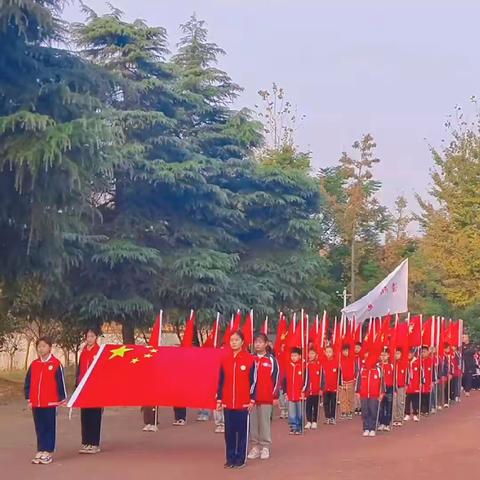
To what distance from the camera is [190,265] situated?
2247 cm

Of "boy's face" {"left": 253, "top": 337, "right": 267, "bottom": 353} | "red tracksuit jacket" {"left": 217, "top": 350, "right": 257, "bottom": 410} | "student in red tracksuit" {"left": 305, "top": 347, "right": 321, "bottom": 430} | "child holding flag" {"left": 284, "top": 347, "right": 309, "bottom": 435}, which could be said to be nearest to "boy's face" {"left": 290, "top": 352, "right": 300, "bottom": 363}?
"child holding flag" {"left": 284, "top": 347, "right": 309, "bottom": 435}

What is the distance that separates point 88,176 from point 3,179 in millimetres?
1208

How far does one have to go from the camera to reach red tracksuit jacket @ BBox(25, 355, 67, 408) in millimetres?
13219

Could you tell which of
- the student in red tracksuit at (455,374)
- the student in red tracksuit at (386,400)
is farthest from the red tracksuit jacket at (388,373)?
the student in red tracksuit at (455,374)

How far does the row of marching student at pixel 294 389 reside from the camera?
43.5 ft

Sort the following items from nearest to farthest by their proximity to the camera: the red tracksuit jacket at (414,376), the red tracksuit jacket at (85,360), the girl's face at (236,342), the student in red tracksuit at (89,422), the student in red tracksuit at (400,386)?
the girl's face at (236,342)
the student in red tracksuit at (89,422)
the red tracksuit jacket at (85,360)
the student in red tracksuit at (400,386)
the red tracksuit jacket at (414,376)

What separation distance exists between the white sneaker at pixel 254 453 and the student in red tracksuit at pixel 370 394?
4.25 metres

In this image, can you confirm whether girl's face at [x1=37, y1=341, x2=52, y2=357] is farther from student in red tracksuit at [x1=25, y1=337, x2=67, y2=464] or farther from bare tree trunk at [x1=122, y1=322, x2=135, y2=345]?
bare tree trunk at [x1=122, y1=322, x2=135, y2=345]

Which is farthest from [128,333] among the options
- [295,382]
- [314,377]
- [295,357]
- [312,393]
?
[295,382]

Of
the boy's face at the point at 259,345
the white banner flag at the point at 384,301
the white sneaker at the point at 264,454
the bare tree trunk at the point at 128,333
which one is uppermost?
the white banner flag at the point at 384,301

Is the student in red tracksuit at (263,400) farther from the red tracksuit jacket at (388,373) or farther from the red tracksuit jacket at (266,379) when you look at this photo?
Result: the red tracksuit jacket at (388,373)

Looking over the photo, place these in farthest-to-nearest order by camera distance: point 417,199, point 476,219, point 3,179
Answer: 1. point 417,199
2. point 476,219
3. point 3,179

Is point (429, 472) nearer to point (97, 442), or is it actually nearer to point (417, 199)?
point (97, 442)

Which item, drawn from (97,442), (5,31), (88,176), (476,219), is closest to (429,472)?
(97,442)
